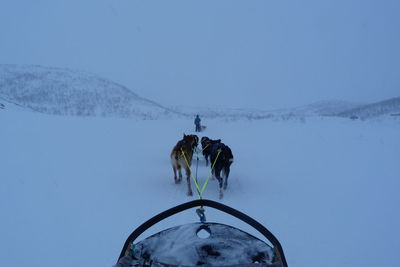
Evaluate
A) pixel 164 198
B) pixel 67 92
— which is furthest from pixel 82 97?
pixel 164 198

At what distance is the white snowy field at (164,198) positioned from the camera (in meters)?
3.25

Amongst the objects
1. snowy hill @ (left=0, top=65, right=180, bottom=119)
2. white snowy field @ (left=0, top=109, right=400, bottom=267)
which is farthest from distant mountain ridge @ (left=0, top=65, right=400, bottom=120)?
white snowy field @ (left=0, top=109, right=400, bottom=267)

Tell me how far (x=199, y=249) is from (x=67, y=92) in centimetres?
3529

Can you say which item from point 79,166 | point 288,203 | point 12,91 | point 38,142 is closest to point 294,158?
point 288,203

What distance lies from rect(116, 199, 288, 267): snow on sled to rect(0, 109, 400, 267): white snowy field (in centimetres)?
180

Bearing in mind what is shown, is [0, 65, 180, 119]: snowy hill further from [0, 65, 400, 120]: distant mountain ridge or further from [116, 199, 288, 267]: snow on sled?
[116, 199, 288, 267]: snow on sled

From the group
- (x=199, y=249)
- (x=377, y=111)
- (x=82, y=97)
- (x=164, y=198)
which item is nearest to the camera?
(x=199, y=249)

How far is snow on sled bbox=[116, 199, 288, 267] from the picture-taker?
144 cm

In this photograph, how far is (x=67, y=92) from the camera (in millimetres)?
32062

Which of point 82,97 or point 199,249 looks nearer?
point 199,249

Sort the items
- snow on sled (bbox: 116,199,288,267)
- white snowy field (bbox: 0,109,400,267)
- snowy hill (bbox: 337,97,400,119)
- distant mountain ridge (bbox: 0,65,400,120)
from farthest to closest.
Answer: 1. distant mountain ridge (bbox: 0,65,400,120)
2. snowy hill (bbox: 337,97,400,119)
3. white snowy field (bbox: 0,109,400,267)
4. snow on sled (bbox: 116,199,288,267)

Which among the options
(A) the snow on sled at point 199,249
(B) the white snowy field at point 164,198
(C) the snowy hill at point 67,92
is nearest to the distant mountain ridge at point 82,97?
(C) the snowy hill at point 67,92

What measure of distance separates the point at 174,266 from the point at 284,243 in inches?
102

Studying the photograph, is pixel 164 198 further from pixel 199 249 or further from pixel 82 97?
pixel 82 97
